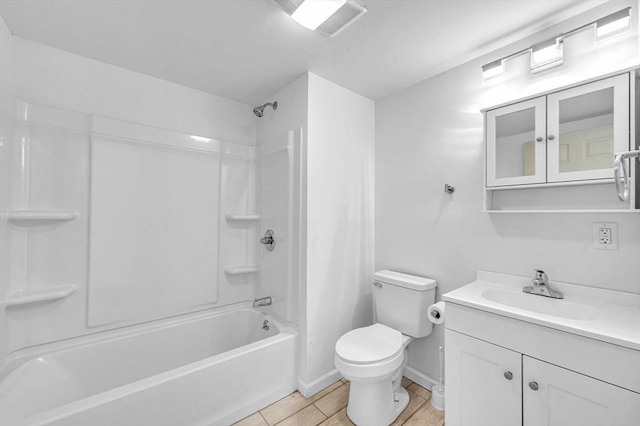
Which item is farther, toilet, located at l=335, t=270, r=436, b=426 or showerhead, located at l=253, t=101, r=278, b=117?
showerhead, located at l=253, t=101, r=278, b=117

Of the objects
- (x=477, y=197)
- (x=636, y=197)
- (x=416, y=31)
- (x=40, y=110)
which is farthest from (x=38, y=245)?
(x=636, y=197)

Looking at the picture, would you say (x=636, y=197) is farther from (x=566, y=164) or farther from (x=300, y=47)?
(x=300, y=47)

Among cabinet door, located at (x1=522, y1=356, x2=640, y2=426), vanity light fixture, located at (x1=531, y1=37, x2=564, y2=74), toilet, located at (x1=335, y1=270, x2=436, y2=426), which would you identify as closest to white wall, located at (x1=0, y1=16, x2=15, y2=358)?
toilet, located at (x1=335, y1=270, x2=436, y2=426)

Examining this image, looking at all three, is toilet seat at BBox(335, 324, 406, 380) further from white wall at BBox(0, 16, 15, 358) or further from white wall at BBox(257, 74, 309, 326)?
white wall at BBox(0, 16, 15, 358)

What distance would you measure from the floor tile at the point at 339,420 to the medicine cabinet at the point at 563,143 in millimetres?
1548

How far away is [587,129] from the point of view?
4.26ft

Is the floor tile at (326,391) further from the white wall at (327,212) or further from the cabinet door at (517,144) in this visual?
the cabinet door at (517,144)

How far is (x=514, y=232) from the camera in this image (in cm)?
159

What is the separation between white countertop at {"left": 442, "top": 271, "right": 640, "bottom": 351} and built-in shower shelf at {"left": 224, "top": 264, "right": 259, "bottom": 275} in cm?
160

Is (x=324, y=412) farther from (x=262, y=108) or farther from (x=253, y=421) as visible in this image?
(x=262, y=108)

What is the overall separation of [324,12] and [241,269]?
76.1 inches

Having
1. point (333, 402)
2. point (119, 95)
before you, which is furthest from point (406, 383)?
point (119, 95)

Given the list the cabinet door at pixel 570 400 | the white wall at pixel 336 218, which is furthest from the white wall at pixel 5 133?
the cabinet door at pixel 570 400

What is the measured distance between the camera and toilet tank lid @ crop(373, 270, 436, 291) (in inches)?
72.2
